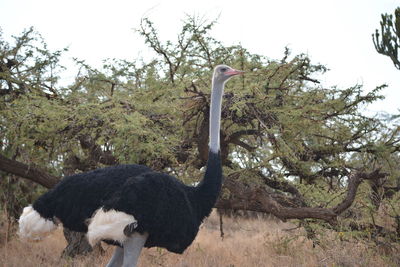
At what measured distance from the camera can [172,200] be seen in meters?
4.50

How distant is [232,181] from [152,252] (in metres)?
1.99

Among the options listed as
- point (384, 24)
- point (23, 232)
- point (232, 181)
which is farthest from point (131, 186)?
point (384, 24)

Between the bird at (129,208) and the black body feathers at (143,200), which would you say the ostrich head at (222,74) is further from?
the black body feathers at (143,200)

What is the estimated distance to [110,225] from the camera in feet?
14.1

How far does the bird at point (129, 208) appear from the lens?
14.3ft

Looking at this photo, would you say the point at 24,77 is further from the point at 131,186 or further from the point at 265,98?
the point at 131,186

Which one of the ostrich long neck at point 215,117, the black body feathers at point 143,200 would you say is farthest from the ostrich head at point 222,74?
the black body feathers at point 143,200

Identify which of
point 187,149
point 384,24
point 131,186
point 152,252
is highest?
point 384,24

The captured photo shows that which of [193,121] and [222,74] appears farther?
[193,121]

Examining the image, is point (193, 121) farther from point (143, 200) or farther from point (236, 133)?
point (143, 200)

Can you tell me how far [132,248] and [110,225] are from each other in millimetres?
283

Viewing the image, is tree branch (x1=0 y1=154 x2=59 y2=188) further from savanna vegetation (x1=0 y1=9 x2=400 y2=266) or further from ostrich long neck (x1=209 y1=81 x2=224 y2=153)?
ostrich long neck (x1=209 y1=81 x2=224 y2=153)

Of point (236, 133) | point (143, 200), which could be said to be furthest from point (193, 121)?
point (143, 200)

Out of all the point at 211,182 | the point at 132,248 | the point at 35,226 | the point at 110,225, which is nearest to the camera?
the point at 110,225
